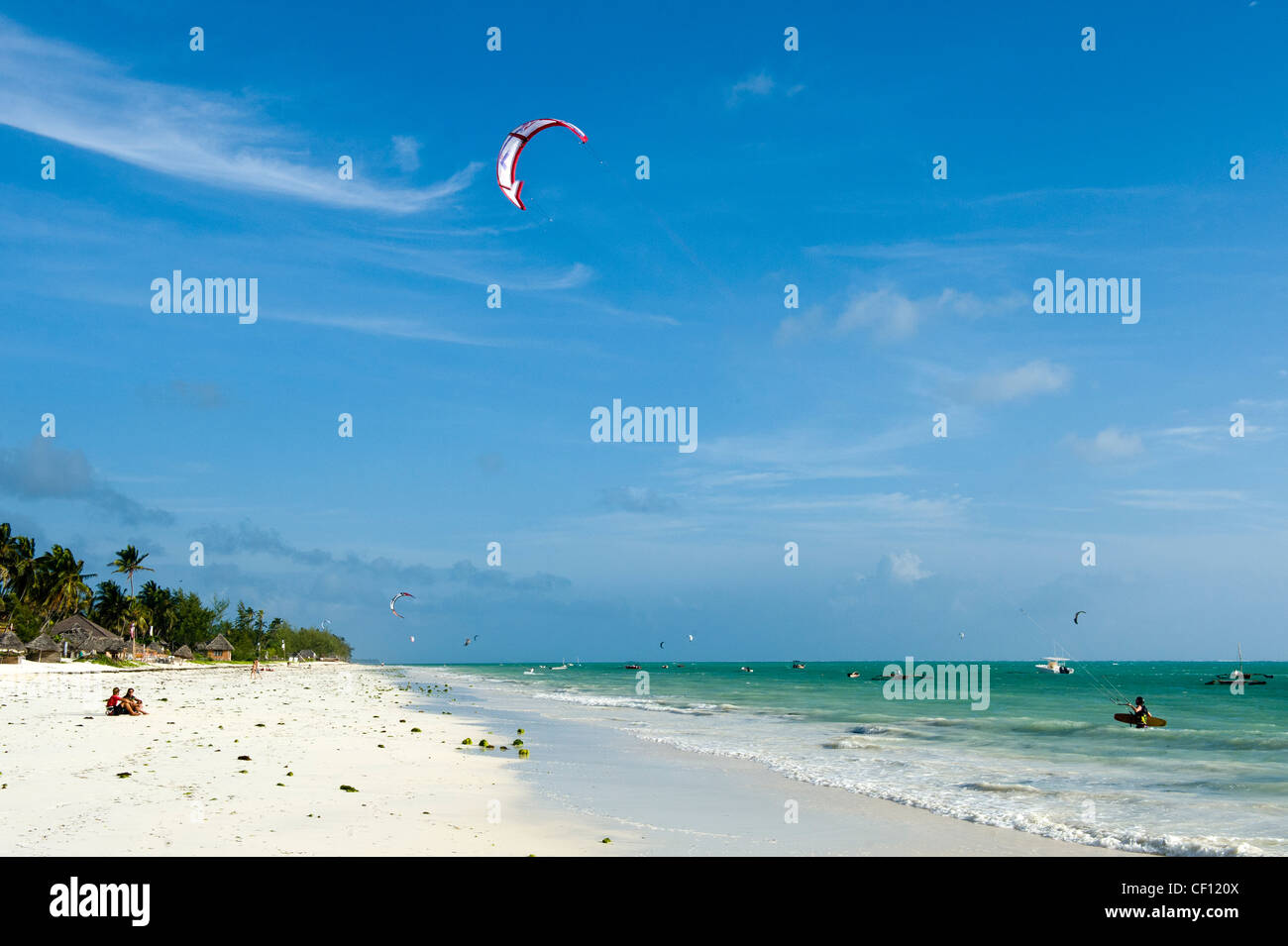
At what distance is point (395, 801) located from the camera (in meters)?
13.5

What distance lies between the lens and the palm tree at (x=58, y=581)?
8281 cm

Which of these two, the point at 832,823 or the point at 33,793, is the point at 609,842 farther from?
the point at 33,793

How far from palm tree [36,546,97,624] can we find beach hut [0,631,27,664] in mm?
14795

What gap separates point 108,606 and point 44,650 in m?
33.4

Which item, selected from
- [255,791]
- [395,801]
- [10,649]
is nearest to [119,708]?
[255,791]

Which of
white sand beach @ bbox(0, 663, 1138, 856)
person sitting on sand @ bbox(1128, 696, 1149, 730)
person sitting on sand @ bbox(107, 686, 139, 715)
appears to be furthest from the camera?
person sitting on sand @ bbox(1128, 696, 1149, 730)

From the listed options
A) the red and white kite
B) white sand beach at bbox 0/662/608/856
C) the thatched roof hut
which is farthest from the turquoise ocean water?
the thatched roof hut

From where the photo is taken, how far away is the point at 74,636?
79000 millimetres

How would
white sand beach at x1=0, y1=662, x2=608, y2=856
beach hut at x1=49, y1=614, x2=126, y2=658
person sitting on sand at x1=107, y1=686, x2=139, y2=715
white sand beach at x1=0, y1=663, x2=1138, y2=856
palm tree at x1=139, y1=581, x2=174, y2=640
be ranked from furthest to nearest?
palm tree at x1=139, y1=581, x2=174, y2=640, beach hut at x1=49, y1=614, x2=126, y2=658, person sitting on sand at x1=107, y1=686, x2=139, y2=715, white sand beach at x1=0, y1=663, x2=1138, y2=856, white sand beach at x1=0, y1=662, x2=608, y2=856

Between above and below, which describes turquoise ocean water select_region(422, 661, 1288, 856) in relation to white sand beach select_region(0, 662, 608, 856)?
below

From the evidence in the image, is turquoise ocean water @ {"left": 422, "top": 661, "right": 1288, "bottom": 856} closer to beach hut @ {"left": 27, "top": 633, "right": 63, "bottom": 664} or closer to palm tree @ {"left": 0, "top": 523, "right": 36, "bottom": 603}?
beach hut @ {"left": 27, "top": 633, "right": 63, "bottom": 664}

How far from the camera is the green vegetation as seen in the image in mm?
80688

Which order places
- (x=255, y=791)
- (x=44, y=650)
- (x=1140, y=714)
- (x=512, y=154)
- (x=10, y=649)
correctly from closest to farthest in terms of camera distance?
1. (x=255, y=791)
2. (x=512, y=154)
3. (x=1140, y=714)
4. (x=10, y=649)
5. (x=44, y=650)

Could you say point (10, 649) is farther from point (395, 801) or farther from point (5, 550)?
point (395, 801)
